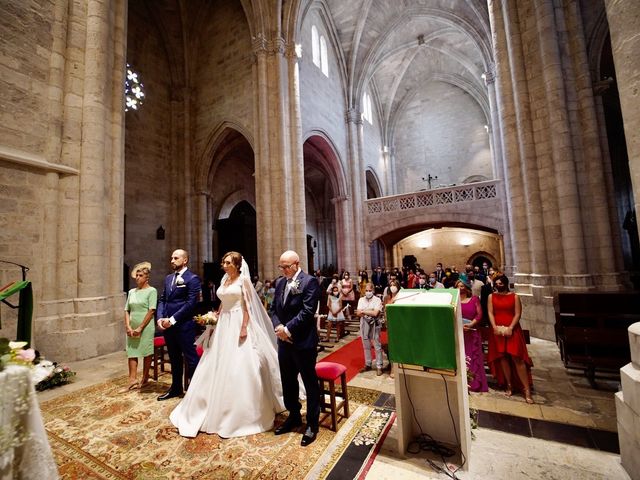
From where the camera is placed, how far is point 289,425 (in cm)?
321

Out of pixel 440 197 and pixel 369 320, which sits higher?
pixel 440 197

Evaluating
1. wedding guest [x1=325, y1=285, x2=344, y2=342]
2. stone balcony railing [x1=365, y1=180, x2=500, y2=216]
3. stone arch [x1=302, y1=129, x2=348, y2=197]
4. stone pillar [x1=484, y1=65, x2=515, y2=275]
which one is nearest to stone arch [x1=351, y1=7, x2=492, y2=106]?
stone pillar [x1=484, y1=65, x2=515, y2=275]

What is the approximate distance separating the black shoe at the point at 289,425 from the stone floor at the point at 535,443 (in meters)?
0.89

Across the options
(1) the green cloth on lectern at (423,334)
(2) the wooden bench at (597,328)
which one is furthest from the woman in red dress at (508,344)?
(1) the green cloth on lectern at (423,334)

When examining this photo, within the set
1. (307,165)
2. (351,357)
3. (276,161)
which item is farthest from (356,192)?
(351,357)

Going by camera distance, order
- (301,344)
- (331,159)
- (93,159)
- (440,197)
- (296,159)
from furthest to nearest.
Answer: (331,159) < (440,197) < (296,159) < (93,159) < (301,344)

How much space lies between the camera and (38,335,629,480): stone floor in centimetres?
252

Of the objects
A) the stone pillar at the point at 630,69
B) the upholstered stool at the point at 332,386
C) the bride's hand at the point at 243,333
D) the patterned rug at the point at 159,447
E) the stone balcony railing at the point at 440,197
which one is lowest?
the patterned rug at the point at 159,447

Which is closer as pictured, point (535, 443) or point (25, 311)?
point (535, 443)

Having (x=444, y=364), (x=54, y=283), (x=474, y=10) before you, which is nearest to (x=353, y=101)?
(x=474, y=10)

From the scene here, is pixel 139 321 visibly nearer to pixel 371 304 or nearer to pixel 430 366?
pixel 371 304

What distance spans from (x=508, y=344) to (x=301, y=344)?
2.75 m

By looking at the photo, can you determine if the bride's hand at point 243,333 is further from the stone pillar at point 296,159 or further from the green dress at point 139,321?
the stone pillar at point 296,159

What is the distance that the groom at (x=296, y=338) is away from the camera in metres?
3.00
